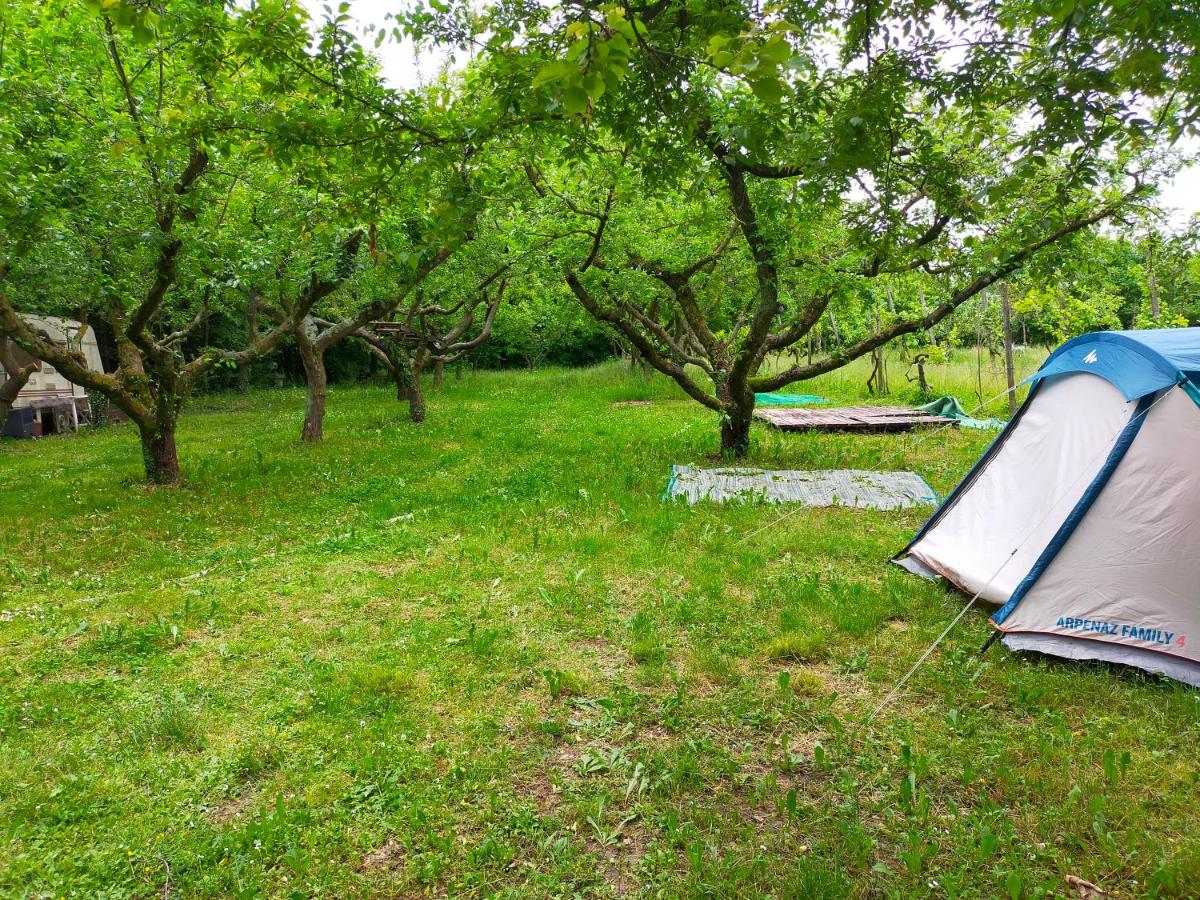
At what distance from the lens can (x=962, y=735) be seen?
368 cm

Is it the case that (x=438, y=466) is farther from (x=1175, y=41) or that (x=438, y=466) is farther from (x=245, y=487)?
(x=1175, y=41)

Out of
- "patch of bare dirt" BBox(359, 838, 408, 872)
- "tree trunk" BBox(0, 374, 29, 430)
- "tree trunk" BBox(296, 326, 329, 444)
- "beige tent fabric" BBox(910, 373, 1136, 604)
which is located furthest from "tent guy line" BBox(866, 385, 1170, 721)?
"tree trunk" BBox(296, 326, 329, 444)

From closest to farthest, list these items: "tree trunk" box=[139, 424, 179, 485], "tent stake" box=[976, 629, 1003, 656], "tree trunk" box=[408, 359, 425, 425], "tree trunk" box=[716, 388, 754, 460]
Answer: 1. "tent stake" box=[976, 629, 1003, 656]
2. "tree trunk" box=[139, 424, 179, 485]
3. "tree trunk" box=[716, 388, 754, 460]
4. "tree trunk" box=[408, 359, 425, 425]

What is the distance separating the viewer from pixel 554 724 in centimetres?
389

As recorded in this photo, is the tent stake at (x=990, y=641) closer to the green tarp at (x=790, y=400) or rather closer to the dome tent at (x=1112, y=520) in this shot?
the dome tent at (x=1112, y=520)

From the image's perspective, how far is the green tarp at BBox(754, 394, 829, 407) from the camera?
1962cm

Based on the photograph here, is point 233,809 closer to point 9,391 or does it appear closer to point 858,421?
point 9,391

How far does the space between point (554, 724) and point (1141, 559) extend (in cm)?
372

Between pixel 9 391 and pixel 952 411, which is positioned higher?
pixel 9 391

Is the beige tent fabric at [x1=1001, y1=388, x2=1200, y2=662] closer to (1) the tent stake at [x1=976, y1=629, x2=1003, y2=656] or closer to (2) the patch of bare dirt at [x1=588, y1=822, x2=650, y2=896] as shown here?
(1) the tent stake at [x1=976, y1=629, x2=1003, y2=656]

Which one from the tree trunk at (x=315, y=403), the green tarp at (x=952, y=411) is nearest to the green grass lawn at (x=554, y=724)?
the tree trunk at (x=315, y=403)

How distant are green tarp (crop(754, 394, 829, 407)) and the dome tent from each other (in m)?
14.3

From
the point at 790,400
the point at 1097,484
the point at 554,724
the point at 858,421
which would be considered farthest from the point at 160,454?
the point at 790,400

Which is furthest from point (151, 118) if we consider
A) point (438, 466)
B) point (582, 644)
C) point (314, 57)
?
point (582, 644)
